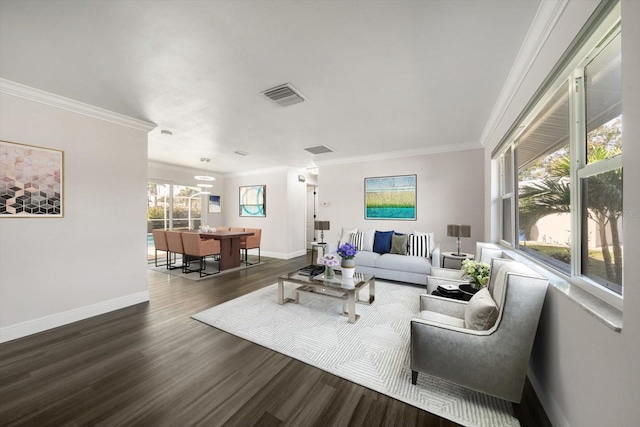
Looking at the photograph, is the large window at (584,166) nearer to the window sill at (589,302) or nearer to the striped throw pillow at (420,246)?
the window sill at (589,302)

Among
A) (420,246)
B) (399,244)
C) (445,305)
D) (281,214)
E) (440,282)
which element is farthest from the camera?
(281,214)

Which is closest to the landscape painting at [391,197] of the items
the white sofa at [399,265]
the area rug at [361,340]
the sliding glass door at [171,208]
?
the white sofa at [399,265]

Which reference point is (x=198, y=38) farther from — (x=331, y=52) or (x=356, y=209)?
(x=356, y=209)

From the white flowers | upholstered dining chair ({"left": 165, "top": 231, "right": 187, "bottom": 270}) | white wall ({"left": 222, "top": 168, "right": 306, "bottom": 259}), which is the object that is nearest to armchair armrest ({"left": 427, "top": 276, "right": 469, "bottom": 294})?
the white flowers

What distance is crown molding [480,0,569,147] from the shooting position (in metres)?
1.50

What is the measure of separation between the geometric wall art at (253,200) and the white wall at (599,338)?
6773 mm

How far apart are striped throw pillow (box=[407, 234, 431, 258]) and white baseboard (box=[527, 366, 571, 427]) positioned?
273 centimetres

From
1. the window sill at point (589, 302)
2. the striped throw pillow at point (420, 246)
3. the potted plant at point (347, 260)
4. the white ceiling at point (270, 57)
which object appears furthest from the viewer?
the striped throw pillow at point (420, 246)

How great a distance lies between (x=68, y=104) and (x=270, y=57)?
2671 mm

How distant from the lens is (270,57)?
2.04m

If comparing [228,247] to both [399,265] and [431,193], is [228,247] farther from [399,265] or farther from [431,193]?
[431,193]

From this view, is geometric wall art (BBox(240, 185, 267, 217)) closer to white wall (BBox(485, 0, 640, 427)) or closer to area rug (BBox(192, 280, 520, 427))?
area rug (BBox(192, 280, 520, 427))

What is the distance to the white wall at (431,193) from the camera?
460 centimetres

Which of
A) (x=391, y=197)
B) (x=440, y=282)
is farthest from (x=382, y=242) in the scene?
(x=440, y=282)
